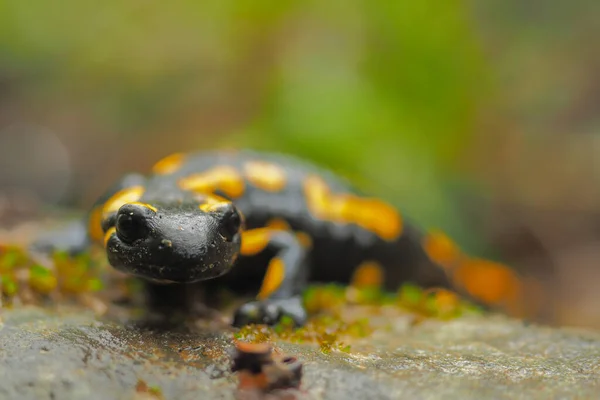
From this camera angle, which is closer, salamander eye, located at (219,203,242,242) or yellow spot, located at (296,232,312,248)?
salamander eye, located at (219,203,242,242)

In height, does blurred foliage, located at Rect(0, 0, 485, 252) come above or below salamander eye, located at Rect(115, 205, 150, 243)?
above

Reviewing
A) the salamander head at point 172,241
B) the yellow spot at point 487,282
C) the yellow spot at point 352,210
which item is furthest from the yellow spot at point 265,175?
the yellow spot at point 487,282

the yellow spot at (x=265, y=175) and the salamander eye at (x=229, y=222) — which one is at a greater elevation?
the yellow spot at (x=265, y=175)

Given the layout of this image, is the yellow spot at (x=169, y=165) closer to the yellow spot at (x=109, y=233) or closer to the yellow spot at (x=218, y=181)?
the yellow spot at (x=218, y=181)

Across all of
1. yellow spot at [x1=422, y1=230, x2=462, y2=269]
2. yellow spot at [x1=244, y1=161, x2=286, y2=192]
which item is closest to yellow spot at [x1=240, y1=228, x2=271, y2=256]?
yellow spot at [x1=244, y1=161, x2=286, y2=192]

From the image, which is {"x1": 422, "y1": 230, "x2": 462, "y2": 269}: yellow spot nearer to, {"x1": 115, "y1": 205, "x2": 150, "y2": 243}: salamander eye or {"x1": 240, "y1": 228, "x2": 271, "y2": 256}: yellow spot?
{"x1": 240, "y1": 228, "x2": 271, "y2": 256}: yellow spot

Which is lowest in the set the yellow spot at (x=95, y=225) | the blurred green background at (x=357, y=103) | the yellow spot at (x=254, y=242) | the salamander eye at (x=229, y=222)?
the salamander eye at (x=229, y=222)

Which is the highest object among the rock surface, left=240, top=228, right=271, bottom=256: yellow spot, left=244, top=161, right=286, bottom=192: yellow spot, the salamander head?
left=244, top=161, right=286, bottom=192: yellow spot
